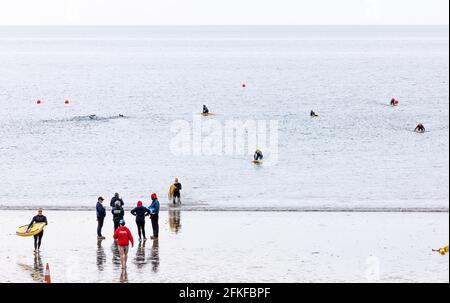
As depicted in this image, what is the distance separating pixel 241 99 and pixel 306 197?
7783 centimetres

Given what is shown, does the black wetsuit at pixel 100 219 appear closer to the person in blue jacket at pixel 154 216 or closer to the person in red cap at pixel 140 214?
the person in red cap at pixel 140 214

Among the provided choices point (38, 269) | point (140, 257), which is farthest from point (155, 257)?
point (38, 269)

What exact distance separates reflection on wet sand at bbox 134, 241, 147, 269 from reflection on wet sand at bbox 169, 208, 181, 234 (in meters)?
2.86

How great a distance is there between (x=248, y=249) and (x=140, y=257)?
11.4ft

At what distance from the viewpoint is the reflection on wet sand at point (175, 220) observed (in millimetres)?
29078

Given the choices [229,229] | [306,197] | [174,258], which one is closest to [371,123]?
[306,197]

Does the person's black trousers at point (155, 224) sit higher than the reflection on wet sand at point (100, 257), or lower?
higher

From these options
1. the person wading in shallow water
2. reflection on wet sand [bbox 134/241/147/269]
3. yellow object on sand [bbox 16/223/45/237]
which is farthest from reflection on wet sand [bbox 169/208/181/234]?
yellow object on sand [bbox 16/223/45/237]

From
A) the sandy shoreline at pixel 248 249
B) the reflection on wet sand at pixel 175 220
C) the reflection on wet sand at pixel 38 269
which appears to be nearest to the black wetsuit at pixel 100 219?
the sandy shoreline at pixel 248 249

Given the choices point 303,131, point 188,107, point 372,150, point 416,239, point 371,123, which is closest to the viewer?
point 416,239

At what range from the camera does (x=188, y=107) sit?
107m
